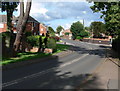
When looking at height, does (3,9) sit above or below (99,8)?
above

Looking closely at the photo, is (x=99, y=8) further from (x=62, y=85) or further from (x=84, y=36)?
(x=84, y=36)

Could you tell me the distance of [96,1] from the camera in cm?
1956

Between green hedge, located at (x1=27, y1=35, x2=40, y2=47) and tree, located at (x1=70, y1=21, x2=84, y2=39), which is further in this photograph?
tree, located at (x1=70, y1=21, x2=84, y2=39)

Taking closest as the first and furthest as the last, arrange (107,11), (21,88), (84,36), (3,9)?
1. (21,88)
2. (107,11)
3. (3,9)
4. (84,36)

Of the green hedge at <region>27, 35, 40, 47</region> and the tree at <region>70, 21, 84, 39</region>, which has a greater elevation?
the tree at <region>70, 21, 84, 39</region>

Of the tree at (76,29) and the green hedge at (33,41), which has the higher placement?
the tree at (76,29)

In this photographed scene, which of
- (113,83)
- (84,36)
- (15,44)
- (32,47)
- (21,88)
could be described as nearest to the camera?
(21,88)

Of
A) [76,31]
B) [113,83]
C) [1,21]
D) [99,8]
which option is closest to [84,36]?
[76,31]

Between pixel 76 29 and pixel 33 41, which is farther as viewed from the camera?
pixel 76 29

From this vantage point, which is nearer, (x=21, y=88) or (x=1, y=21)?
(x=21, y=88)

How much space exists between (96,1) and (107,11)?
2052 millimetres

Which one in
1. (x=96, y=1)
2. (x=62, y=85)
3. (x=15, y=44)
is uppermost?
(x=96, y=1)

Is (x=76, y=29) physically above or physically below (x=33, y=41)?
above

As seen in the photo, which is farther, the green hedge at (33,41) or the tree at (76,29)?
the tree at (76,29)
